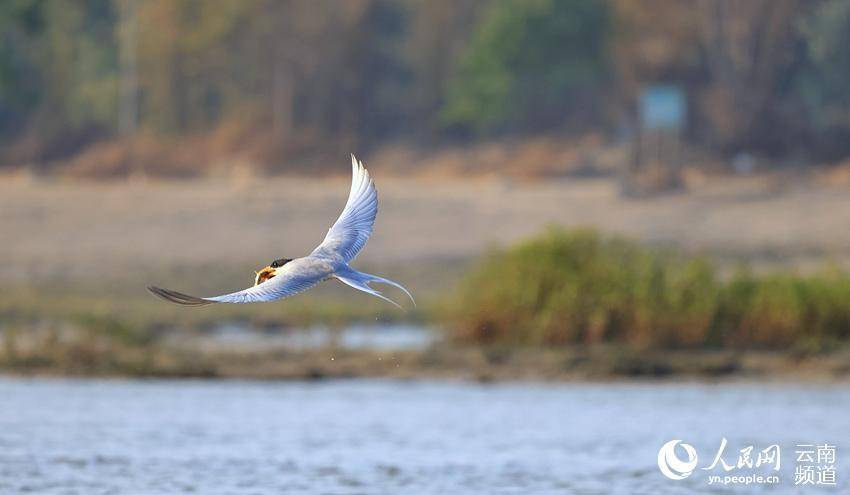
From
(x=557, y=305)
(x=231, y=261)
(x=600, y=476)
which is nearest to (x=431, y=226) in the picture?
(x=231, y=261)

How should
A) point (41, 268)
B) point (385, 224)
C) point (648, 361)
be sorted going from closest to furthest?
point (648, 361) < point (41, 268) < point (385, 224)

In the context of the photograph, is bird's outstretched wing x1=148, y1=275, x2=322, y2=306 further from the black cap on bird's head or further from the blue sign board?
the blue sign board

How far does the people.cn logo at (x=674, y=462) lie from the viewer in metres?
19.0

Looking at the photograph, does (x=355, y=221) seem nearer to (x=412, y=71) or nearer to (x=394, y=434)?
(x=394, y=434)

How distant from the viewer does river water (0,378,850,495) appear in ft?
60.2

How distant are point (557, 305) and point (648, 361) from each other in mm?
1310

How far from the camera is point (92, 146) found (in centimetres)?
5044

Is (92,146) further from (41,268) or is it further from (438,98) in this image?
(41,268)

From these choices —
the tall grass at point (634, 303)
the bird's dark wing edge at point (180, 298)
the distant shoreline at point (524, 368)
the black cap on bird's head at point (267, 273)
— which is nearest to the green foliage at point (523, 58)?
the tall grass at point (634, 303)

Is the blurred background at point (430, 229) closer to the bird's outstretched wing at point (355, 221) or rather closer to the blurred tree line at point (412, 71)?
the blurred tree line at point (412, 71)

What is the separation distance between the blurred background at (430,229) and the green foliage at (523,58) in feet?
0.26

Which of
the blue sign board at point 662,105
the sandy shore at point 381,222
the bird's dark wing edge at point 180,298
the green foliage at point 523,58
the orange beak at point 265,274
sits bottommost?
the bird's dark wing edge at point 180,298

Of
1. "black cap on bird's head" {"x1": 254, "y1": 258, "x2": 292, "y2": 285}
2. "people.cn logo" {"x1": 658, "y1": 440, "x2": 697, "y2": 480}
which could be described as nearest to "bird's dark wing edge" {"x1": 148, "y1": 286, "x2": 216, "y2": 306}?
"black cap on bird's head" {"x1": 254, "y1": 258, "x2": 292, "y2": 285}

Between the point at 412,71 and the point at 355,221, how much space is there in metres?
41.4
